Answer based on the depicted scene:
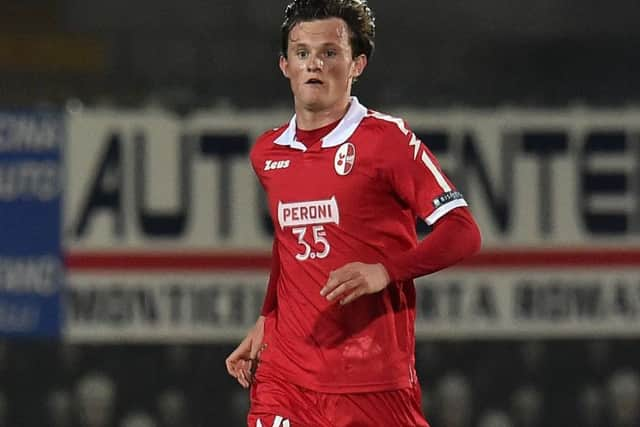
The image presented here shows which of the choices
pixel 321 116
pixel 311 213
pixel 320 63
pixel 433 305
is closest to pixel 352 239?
pixel 311 213

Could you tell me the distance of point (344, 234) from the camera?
144 inches

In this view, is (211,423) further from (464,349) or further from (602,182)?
(602,182)

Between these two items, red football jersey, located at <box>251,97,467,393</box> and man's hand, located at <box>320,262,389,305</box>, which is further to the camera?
red football jersey, located at <box>251,97,467,393</box>

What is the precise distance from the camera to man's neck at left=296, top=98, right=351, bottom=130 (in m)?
3.78

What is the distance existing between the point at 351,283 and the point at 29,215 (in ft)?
11.3

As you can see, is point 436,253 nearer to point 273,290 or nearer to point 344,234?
point 344,234

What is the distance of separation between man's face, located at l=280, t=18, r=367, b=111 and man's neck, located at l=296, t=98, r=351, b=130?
2 centimetres

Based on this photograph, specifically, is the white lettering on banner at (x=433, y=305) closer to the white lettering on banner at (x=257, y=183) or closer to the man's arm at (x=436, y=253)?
the white lettering on banner at (x=257, y=183)

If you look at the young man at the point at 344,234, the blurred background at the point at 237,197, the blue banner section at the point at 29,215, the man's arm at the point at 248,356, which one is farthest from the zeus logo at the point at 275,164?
the blue banner section at the point at 29,215

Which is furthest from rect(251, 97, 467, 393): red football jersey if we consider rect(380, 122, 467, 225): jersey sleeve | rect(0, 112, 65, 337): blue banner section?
rect(0, 112, 65, 337): blue banner section

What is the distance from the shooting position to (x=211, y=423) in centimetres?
664

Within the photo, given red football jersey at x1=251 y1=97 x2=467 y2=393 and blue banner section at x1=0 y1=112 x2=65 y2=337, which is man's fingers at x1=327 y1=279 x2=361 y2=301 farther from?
blue banner section at x1=0 y1=112 x2=65 y2=337

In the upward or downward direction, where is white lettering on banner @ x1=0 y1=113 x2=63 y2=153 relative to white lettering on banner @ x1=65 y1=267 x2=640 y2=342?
upward

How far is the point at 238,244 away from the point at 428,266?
10.1ft
